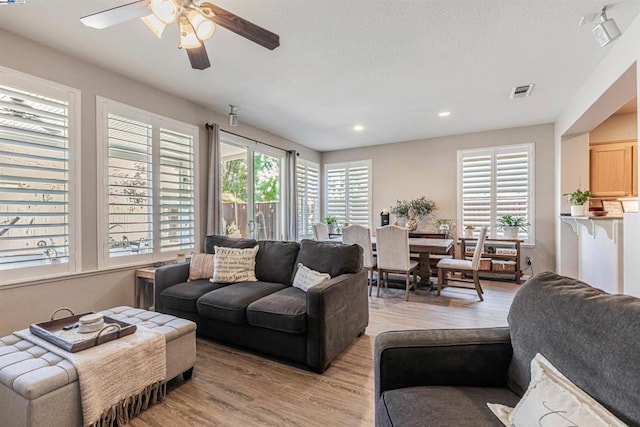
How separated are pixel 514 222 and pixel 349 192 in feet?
10.7

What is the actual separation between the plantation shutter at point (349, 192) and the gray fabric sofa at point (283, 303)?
3.68 meters

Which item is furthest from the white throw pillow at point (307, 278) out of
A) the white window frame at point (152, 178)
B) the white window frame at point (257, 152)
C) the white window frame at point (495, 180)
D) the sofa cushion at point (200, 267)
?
the white window frame at point (495, 180)

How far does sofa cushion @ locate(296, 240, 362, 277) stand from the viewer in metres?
2.77

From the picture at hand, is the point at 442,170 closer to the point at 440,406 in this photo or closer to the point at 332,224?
the point at 332,224

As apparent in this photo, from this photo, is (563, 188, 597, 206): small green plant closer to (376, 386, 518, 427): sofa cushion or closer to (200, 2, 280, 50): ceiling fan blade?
(376, 386, 518, 427): sofa cushion

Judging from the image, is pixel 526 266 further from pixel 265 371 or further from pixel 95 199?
pixel 95 199

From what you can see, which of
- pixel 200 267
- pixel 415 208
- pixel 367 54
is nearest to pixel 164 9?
pixel 367 54

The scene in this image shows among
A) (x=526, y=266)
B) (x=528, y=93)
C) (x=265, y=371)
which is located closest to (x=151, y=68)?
(x=265, y=371)

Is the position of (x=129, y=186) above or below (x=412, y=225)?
above

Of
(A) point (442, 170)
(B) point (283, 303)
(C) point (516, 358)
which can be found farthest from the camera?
(A) point (442, 170)

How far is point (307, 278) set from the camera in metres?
2.76

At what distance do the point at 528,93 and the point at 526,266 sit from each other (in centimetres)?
304

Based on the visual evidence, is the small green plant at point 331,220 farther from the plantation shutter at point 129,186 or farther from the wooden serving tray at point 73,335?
the wooden serving tray at point 73,335

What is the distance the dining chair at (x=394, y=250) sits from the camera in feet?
13.2
